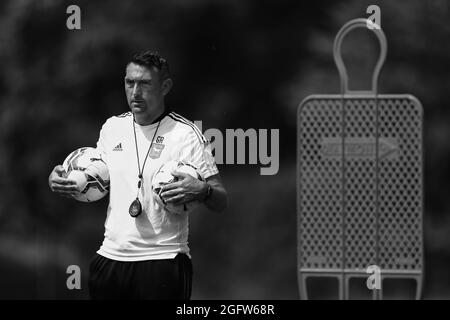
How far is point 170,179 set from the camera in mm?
4176

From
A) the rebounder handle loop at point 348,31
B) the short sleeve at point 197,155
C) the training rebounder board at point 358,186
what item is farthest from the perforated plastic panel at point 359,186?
the short sleeve at point 197,155

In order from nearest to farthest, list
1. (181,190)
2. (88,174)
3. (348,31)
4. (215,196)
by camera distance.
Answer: (181,190), (215,196), (88,174), (348,31)

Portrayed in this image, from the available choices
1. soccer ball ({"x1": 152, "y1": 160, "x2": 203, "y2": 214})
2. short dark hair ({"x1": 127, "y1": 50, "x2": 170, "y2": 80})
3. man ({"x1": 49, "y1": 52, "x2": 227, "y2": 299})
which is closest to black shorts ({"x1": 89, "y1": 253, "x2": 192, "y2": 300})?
man ({"x1": 49, "y1": 52, "x2": 227, "y2": 299})

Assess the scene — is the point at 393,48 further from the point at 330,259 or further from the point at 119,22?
the point at 119,22

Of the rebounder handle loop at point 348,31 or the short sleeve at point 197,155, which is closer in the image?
the short sleeve at point 197,155

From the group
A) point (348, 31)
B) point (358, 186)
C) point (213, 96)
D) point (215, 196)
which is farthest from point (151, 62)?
point (358, 186)

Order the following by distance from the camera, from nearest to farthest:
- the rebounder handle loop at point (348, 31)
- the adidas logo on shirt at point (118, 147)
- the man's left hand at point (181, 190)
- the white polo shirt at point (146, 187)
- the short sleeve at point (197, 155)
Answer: the man's left hand at point (181, 190) → the white polo shirt at point (146, 187) → the short sleeve at point (197, 155) → the adidas logo on shirt at point (118, 147) → the rebounder handle loop at point (348, 31)

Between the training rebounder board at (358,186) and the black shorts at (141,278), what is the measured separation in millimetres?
1435

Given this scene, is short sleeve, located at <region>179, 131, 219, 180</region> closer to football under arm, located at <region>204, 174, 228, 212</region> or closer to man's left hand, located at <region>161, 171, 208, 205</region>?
football under arm, located at <region>204, 174, 228, 212</region>

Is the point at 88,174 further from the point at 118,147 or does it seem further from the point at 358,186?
the point at 358,186

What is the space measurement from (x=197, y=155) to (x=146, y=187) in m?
0.31

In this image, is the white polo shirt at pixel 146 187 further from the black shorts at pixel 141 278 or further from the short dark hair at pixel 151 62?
the short dark hair at pixel 151 62

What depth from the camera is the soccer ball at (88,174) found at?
4441mm

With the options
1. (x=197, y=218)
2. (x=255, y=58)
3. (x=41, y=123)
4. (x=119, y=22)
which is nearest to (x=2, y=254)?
(x=41, y=123)
